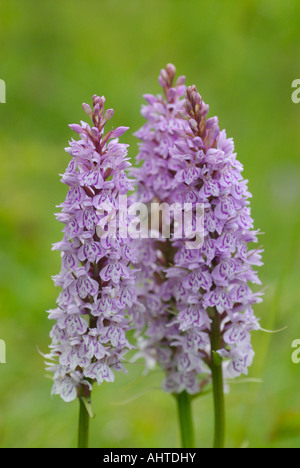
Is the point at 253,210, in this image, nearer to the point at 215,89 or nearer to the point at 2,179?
the point at 215,89

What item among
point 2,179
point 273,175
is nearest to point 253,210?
point 273,175

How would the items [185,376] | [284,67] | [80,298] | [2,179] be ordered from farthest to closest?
1. [284,67]
2. [2,179]
3. [185,376]
4. [80,298]

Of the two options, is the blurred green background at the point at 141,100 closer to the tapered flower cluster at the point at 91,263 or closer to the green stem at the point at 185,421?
the green stem at the point at 185,421

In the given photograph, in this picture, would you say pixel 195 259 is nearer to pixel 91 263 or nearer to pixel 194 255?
pixel 194 255

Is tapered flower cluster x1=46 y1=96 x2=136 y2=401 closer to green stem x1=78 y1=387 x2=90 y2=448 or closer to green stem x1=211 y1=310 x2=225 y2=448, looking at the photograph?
green stem x1=78 y1=387 x2=90 y2=448

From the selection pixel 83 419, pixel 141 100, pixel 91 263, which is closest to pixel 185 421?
pixel 83 419

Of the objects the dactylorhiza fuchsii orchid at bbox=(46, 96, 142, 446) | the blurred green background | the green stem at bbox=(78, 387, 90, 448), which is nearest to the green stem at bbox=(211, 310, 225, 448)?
the dactylorhiza fuchsii orchid at bbox=(46, 96, 142, 446)

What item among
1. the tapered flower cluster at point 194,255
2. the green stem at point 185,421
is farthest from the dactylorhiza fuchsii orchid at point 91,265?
the green stem at point 185,421
